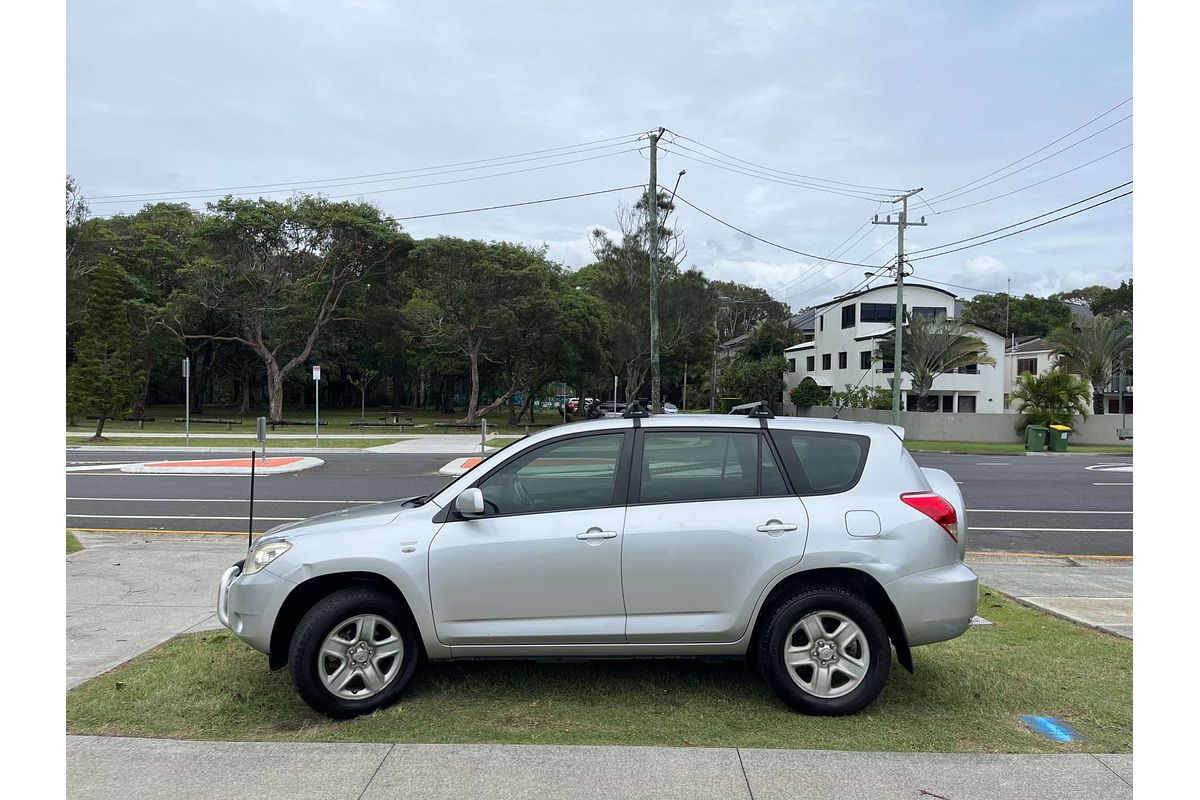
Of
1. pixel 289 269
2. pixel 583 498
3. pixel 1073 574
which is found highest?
pixel 289 269

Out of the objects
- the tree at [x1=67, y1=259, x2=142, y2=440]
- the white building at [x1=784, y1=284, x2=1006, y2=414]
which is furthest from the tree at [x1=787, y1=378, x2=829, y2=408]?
the tree at [x1=67, y1=259, x2=142, y2=440]

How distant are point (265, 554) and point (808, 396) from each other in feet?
162

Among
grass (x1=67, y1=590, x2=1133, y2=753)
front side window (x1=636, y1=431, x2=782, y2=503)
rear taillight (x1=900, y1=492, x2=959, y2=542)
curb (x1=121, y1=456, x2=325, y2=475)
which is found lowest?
grass (x1=67, y1=590, x2=1133, y2=753)

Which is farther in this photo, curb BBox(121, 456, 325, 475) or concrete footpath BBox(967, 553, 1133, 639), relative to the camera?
curb BBox(121, 456, 325, 475)

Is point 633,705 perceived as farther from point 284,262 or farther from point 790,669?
point 284,262

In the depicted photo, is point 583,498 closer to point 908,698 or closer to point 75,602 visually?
point 908,698

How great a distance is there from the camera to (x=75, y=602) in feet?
24.9

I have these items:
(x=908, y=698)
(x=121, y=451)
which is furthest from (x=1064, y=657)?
(x=121, y=451)

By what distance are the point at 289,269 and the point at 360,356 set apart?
23368mm

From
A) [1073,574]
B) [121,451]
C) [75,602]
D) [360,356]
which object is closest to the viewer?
[75,602]

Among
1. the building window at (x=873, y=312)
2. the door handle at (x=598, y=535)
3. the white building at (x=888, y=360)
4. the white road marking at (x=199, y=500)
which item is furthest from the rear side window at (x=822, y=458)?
the building window at (x=873, y=312)

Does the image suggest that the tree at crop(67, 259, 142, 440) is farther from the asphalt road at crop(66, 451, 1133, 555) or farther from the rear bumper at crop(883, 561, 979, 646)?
the rear bumper at crop(883, 561, 979, 646)

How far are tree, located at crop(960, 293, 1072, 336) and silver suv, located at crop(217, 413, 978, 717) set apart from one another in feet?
275

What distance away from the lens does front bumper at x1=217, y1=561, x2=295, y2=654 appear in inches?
192
